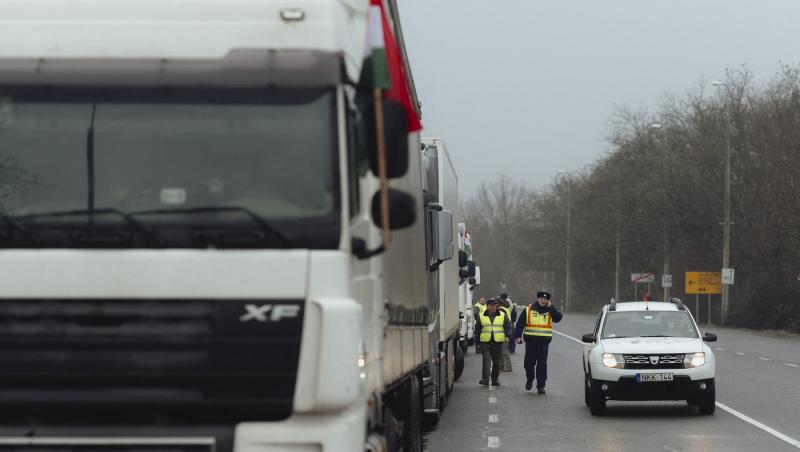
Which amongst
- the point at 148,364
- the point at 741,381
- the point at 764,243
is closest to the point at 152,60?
the point at 148,364

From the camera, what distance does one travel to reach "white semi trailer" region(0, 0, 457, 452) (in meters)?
7.13

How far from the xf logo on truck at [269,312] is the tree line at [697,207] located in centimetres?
5491

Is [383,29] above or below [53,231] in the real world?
above

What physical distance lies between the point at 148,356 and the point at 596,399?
13604 mm

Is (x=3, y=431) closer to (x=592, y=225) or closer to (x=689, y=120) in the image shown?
(x=689, y=120)

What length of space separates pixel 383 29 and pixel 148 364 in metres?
2.32

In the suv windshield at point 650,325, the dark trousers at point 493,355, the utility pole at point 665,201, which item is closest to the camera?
the suv windshield at point 650,325

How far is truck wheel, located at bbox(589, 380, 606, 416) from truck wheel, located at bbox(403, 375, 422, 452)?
24.2ft

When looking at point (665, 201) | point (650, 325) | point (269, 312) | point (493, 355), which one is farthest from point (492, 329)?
point (665, 201)

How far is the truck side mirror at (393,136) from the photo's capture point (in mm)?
7320

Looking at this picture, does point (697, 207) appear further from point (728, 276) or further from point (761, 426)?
point (761, 426)

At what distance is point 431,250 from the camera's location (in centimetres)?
1580

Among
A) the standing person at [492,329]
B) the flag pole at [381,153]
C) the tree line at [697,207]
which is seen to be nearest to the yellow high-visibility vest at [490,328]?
the standing person at [492,329]

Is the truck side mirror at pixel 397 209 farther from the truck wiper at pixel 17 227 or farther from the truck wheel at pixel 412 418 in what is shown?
the truck wheel at pixel 412 418
